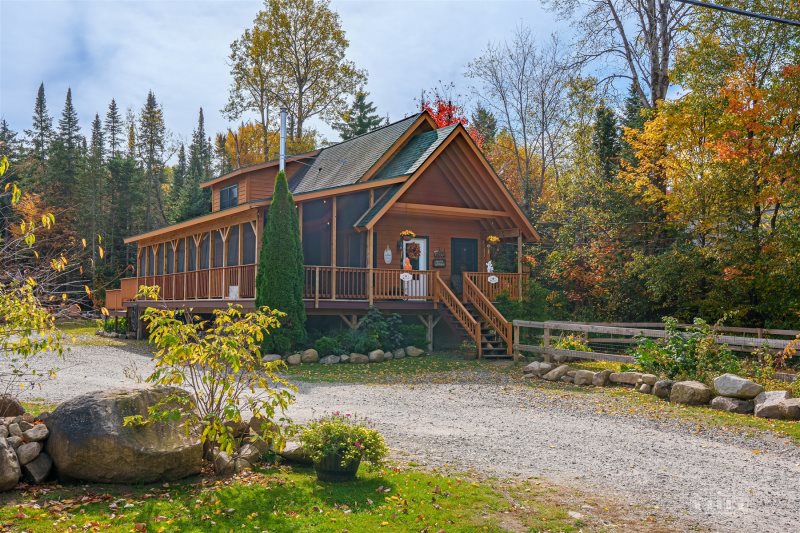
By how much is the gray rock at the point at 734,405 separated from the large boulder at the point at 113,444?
8.76 m

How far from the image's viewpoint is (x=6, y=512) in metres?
5.91

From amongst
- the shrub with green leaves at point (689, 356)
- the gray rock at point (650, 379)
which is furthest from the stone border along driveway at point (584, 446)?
the shrub with green leaves at point (689, 356)

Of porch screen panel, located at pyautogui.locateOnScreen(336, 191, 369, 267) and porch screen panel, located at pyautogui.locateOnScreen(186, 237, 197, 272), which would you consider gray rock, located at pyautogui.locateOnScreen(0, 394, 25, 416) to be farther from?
porch screen panel, located at pyautogui.locateOnScreen(186, 237, 197, 272)

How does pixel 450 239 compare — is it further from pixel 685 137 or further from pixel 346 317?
pixel 685 137

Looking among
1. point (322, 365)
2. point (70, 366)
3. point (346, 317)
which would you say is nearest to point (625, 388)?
point (322, 365)

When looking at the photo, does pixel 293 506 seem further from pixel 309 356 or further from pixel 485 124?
pixel 485 124

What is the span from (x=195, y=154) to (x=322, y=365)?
4770 centimetres

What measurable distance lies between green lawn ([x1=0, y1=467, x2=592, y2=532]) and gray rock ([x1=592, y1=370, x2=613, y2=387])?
25.5 feet

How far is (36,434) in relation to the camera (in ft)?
22.3

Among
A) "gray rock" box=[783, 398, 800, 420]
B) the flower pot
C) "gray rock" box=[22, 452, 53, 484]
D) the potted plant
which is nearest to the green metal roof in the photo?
"gray rock" box=[783, 398, 800, 420]

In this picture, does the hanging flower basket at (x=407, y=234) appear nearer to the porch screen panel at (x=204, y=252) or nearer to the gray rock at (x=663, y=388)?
the porch screen panel at (x=204, y=252)

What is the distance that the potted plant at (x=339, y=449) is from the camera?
693cm

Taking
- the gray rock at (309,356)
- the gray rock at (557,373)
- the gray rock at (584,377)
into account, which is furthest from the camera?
the gray rock at (309,356)

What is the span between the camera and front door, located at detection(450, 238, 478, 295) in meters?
24.4
